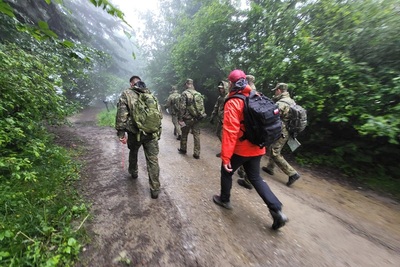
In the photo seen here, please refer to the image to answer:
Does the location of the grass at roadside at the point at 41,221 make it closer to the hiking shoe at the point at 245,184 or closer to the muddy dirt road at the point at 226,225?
the muddy dirt road at the point at 226,225

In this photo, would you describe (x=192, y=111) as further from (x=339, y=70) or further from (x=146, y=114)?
(x=339, y=70)

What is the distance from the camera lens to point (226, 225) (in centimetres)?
315

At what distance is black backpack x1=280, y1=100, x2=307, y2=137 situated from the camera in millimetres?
4672

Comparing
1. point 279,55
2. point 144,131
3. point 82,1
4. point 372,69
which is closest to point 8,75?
point 144,131

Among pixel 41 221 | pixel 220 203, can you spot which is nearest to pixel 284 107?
pixel 220 203

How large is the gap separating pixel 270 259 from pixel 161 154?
4.60m

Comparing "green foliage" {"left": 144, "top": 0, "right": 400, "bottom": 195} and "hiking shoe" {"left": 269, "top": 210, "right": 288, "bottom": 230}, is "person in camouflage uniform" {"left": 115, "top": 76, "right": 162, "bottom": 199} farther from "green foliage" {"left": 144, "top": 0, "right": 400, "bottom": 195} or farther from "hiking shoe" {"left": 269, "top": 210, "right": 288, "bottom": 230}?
"green foliage" {"left": 144, "top": 0, "right": 400, "bottom": 195}

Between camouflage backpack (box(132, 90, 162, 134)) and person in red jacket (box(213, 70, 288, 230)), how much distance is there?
1.33m

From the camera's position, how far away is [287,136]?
496 cm

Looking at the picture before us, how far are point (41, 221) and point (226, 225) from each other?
2533 millimetres

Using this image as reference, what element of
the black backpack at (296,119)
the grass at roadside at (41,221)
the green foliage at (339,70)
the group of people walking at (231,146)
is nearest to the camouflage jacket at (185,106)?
the group of people walking at (231,146)

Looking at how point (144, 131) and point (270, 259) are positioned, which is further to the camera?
point (144, 131)

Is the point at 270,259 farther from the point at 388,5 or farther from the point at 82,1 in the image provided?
the point at 82,1

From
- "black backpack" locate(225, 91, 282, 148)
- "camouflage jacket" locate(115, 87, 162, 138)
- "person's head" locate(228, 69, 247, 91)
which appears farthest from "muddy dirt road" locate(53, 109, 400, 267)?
"person's head" locate(228, 69, 247, 91)
